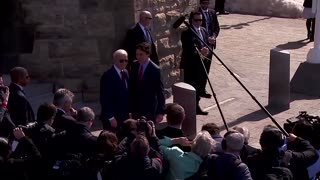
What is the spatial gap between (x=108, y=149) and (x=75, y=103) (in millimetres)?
4867

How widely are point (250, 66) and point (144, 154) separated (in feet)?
29.1

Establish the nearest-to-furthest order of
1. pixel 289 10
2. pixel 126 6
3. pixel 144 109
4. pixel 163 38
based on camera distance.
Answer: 1. pixel 144 109
2. pixel 126 6
3. pixel 163 38
4. pixel 289 10

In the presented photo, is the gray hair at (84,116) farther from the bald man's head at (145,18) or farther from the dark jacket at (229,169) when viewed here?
the bald man's head at (145,18)

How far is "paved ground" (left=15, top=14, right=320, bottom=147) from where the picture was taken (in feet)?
39.3

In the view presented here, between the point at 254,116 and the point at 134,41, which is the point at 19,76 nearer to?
the point at 134,41

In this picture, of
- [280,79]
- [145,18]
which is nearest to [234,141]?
[145,18]

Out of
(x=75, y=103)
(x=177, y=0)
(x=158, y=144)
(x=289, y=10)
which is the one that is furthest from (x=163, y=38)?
(x=289, y=10)

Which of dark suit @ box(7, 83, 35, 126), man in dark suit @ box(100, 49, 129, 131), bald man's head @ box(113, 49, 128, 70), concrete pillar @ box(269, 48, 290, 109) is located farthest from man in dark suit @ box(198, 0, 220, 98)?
dark suit @ box(7, 83, 35, 126)

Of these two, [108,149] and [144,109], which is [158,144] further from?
[144,109]

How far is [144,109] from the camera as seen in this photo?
391 inches

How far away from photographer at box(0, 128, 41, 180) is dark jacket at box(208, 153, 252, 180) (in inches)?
66.5

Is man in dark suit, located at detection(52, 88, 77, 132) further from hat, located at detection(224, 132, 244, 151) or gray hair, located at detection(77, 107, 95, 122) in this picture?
hat, located at detection(224, 132, 244, 151)

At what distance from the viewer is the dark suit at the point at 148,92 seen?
9.78 metres

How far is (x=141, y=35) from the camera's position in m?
11.2
